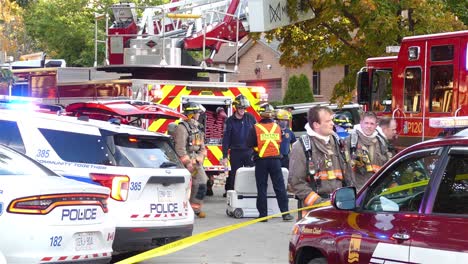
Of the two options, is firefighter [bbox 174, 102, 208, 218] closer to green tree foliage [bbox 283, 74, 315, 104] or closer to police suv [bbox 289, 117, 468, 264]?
police suv [bbox 289, 117, 468, 264]

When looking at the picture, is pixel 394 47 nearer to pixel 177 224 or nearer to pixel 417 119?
pixel 417 119

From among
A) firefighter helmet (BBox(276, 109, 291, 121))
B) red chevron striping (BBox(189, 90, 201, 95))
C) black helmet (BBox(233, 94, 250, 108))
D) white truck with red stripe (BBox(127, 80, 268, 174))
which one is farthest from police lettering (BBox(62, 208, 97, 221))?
firefighter helmet (BBox(276, 109, 291, 121))

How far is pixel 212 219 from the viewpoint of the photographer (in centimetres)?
1269

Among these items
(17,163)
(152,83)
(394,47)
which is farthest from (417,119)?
(17,163)

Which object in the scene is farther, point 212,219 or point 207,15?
point 207,15

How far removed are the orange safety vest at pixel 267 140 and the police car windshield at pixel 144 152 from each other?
3.08 meters

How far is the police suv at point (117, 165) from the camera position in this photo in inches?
314

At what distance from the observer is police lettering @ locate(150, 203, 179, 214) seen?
327 inches

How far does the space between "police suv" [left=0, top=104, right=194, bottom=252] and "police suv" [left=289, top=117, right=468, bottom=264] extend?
2.56 meters

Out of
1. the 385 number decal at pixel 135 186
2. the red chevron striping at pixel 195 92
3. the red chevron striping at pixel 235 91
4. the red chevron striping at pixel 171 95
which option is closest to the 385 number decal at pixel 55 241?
the 385 number decal at pixel 135 186

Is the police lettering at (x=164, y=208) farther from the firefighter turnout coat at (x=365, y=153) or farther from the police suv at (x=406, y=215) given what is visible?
the police suv at (x=406, y=215)

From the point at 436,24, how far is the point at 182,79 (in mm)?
→ 5275

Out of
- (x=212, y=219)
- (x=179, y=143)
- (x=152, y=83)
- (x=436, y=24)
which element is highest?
(x=436, y=24)

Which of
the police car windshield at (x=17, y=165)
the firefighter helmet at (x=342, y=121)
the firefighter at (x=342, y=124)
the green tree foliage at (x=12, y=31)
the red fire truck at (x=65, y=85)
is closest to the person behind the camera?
the police car windshield at (x=17, y=165)
